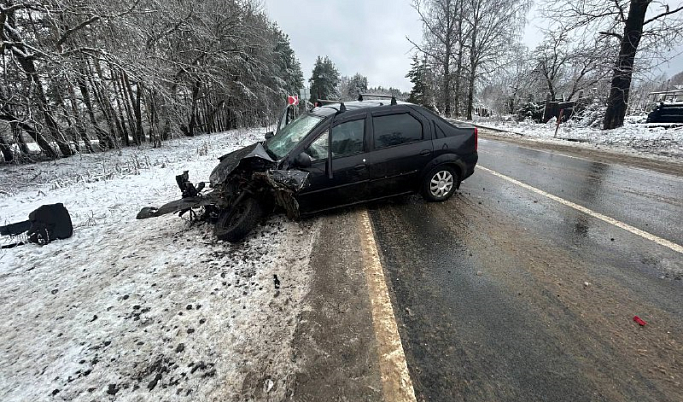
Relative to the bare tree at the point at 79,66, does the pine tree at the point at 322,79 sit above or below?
above

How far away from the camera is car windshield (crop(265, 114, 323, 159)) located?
4.34 meters

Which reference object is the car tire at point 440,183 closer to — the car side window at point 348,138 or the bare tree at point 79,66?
the car side window at point 348,138

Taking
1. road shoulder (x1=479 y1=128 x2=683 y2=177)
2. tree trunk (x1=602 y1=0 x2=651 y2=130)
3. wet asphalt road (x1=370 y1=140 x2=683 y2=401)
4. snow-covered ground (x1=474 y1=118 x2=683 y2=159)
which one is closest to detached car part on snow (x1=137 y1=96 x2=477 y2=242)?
wet asphalt road (x1=370 y1=140 x2=683 y2=401)

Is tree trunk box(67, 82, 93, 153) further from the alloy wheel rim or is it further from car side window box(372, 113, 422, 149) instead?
the alloy wheel rim

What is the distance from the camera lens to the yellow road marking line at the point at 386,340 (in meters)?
1.80

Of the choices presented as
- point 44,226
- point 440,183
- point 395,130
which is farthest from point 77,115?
point 440,183

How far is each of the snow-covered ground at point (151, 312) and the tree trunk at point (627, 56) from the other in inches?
602

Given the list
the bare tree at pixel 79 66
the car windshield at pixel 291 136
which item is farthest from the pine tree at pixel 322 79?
the car windshield at pixel 291 136

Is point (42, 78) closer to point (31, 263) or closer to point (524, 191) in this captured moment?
point (31, 263)

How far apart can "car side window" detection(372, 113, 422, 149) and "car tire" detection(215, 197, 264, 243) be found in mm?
2005

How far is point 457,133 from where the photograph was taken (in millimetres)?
4832

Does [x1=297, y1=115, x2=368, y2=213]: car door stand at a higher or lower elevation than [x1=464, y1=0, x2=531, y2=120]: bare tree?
lower

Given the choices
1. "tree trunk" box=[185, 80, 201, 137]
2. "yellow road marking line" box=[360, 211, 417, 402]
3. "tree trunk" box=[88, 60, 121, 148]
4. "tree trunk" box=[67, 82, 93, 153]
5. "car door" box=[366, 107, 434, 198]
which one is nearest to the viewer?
"yellow road marking line" box=[360, 211, 417, 402]

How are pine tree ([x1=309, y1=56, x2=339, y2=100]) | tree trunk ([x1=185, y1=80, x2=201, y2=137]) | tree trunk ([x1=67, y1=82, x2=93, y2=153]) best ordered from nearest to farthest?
tree trunk ([x1=67, y1=82, x2=93, y2=153]) < tree trunk ([x1=185, y1=80, x2=201, y2=137]) < pine tree ([x1=309, y1=56, x2=339, y2=100])
